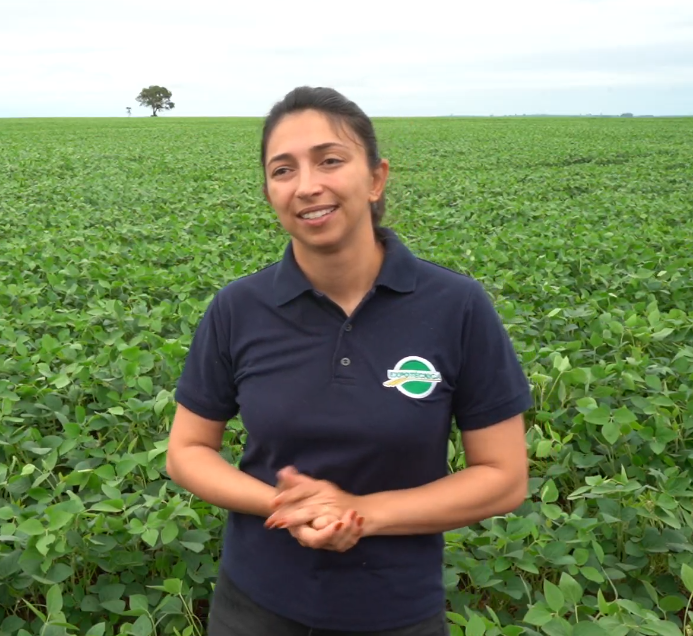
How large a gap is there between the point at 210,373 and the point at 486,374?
541mm

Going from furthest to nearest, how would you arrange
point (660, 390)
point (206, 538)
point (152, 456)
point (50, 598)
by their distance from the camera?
point (660, 390) < point (152, 456) < point (206, 538) < point (50, 598)

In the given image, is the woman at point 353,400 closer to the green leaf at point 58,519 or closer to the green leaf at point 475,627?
the green leaf at point 475,627

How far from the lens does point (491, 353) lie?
133 cm

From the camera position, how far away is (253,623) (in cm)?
142

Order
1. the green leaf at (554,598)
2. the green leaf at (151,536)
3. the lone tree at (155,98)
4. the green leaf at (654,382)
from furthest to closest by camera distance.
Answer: the lone tree at (155,98), the green leaf at (654,382), the green leaf at (151,536), the green leaf at (554,598)

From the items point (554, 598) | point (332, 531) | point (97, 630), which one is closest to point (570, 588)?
Answer: point (554, 598)

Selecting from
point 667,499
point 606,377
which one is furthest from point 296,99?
point 606,377

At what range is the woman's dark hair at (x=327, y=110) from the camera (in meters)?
1.40

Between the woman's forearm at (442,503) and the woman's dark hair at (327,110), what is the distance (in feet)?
2.08

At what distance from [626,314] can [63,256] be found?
13.4ft

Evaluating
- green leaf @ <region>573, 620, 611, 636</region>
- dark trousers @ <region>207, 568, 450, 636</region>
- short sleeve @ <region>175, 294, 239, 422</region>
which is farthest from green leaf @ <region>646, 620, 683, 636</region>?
short sleeve @ <region>175, 294, 239, 422</region>

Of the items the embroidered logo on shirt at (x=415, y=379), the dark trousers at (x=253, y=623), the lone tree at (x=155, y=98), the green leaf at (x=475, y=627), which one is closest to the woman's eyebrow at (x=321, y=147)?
the embroidered logo on shirt at (x=415, y=379)

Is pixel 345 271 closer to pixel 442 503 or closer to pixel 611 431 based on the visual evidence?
pixel 442 503

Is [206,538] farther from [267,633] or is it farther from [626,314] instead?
[626,314]
